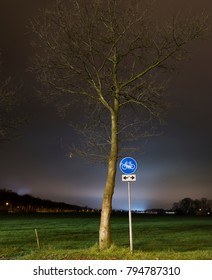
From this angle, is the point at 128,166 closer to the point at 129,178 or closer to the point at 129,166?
the point at 129,166

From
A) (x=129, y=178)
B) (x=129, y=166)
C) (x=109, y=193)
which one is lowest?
(x=109, y=193)

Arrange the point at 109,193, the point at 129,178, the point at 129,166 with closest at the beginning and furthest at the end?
the point at 129,178
the point at 129,166
the point at 109,193

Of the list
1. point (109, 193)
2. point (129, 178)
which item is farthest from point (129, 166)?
point (109, 193)

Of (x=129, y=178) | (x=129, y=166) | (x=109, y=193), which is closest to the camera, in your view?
(x=129, y=178)

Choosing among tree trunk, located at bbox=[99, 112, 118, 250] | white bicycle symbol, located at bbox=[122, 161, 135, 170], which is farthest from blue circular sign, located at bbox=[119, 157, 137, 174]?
tree trunk, located at bbox=[99, 112, 118, 250]

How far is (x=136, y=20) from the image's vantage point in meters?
19.3

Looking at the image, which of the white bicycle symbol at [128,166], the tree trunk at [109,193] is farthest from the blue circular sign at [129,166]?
the tree trunk at [109,193]

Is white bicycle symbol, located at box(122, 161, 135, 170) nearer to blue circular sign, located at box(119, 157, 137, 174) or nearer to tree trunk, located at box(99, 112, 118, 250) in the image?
blue circular sign, located at box(119, 157, 137, 174)

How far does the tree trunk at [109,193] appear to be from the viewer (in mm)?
19188

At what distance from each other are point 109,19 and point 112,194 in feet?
24.4

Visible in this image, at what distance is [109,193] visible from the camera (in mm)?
19484

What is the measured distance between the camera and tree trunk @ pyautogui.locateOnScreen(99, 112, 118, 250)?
755 inches

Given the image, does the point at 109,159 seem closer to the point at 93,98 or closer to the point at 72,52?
the point at 93,98

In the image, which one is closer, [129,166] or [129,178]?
[129,178]
